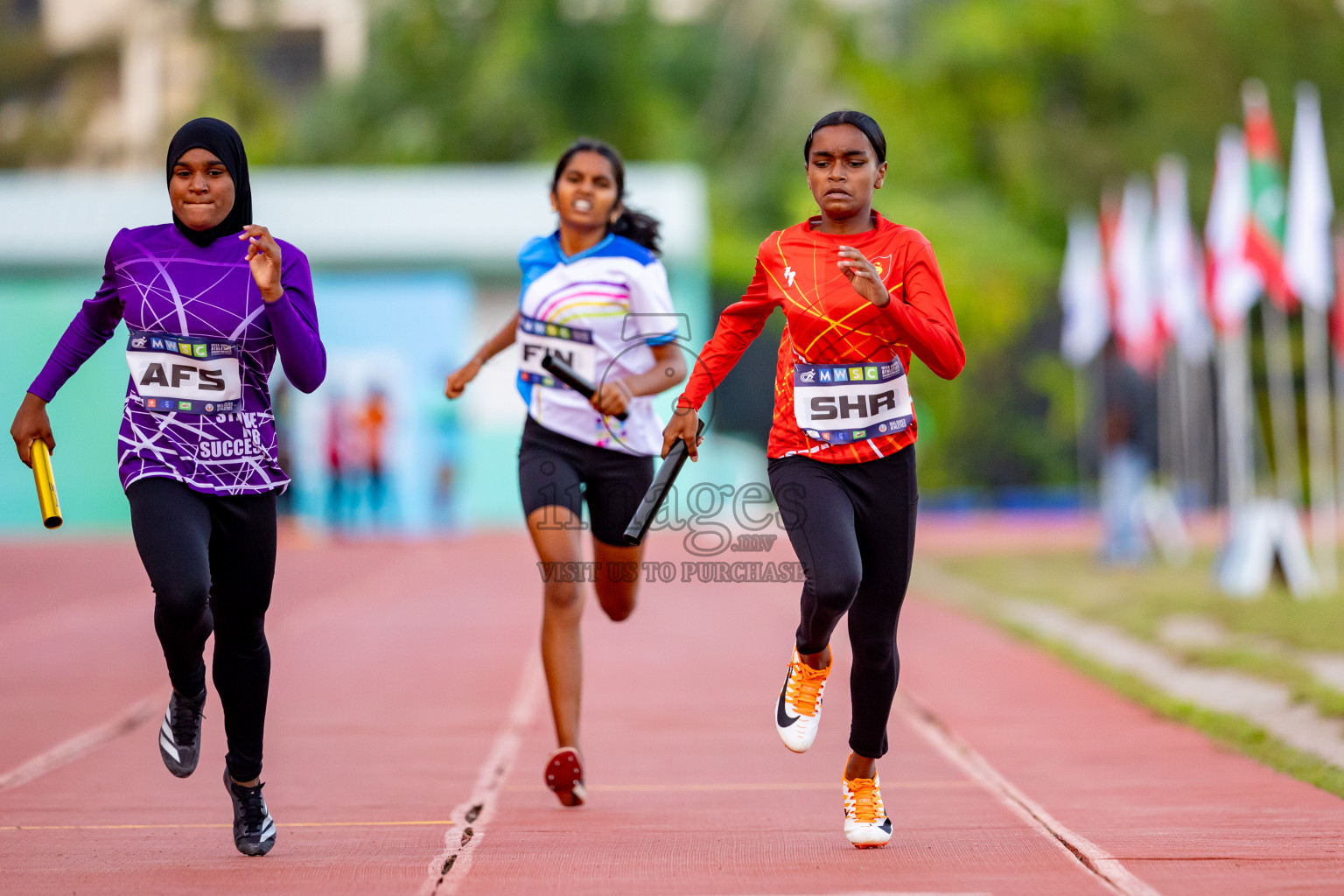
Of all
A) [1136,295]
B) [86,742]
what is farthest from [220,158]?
[1136,295]

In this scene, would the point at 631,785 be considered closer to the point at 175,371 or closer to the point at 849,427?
the point at 849,427

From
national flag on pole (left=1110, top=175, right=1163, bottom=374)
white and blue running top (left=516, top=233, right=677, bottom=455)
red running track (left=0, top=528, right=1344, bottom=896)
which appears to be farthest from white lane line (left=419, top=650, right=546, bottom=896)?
national flag on pole (left=1110, top=175, right=1163, bottom=374)

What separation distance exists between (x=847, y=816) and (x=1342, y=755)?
2.72 m

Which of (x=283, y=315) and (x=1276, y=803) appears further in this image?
(x=1276, y=803)

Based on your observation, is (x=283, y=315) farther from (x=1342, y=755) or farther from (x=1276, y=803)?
(x=1342, y=755)

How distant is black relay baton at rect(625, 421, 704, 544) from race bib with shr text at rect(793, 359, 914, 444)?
17.8 inches

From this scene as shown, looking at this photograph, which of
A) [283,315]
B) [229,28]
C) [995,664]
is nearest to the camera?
[283,315]

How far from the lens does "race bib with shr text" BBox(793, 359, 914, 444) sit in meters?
5.27

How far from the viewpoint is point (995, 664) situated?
10.9 meters


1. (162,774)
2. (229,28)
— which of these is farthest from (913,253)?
(229,28)

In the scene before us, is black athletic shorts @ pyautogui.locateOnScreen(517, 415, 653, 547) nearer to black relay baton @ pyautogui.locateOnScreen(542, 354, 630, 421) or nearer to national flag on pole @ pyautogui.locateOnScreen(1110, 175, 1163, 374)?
black relay baton @ pyautogui.locateOnScreen(542, 354, 630, 421)

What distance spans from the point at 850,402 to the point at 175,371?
1.98m

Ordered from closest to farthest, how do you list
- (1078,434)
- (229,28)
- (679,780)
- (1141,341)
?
(679,780)
(1141,341)
(1078,434)
(229,28)

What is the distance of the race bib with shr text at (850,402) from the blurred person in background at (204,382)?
146 cm
